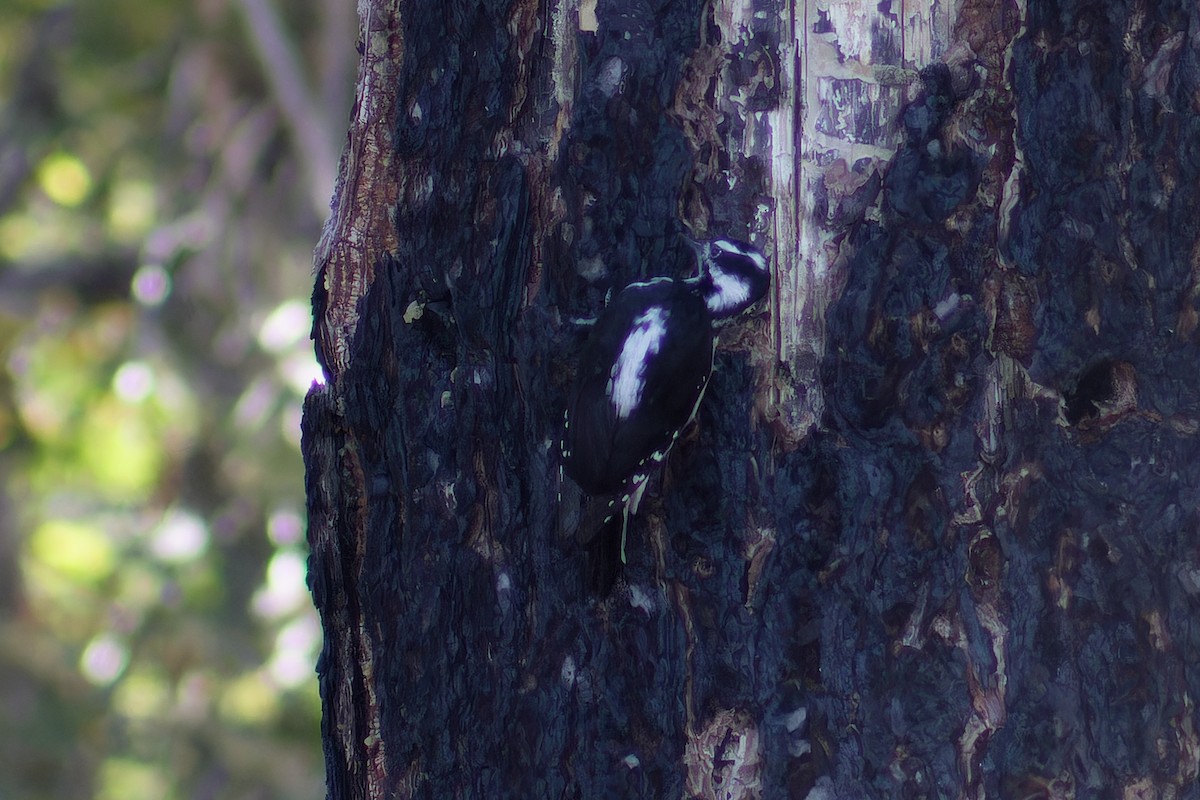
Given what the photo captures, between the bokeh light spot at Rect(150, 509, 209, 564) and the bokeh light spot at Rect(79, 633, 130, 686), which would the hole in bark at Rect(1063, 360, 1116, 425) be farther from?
the bokeh light spot at Rect(79, 633, 130, 686)

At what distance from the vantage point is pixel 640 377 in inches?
57.6

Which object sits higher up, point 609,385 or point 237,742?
point 609,385

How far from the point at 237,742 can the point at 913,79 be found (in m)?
3.27

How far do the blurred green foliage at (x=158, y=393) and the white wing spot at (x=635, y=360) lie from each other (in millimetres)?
2040

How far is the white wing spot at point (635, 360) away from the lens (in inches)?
55.7

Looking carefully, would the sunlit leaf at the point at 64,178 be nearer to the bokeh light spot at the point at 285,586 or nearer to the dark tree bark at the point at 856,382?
the bokeh light spot at the point at 285,586

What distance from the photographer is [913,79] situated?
140cm

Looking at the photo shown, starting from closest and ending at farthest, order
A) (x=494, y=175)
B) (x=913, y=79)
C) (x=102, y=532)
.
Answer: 1. (x=913, y=79)
2. (x=494, y=175)
3. (x=102, y=532)

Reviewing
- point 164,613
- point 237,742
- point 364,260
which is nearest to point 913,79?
point 364,260

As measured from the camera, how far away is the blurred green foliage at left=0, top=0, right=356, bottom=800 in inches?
143

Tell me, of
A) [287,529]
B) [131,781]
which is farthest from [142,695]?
[287,529]

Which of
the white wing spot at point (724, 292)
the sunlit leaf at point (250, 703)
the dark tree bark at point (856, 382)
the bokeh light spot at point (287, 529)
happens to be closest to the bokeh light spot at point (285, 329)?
the bokeh light spot at point (287, 529)

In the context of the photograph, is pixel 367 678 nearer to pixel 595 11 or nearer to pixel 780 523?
pixel 780 523

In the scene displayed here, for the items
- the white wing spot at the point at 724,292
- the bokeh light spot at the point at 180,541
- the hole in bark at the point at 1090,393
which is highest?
the white wing spot at the point at 724,292
